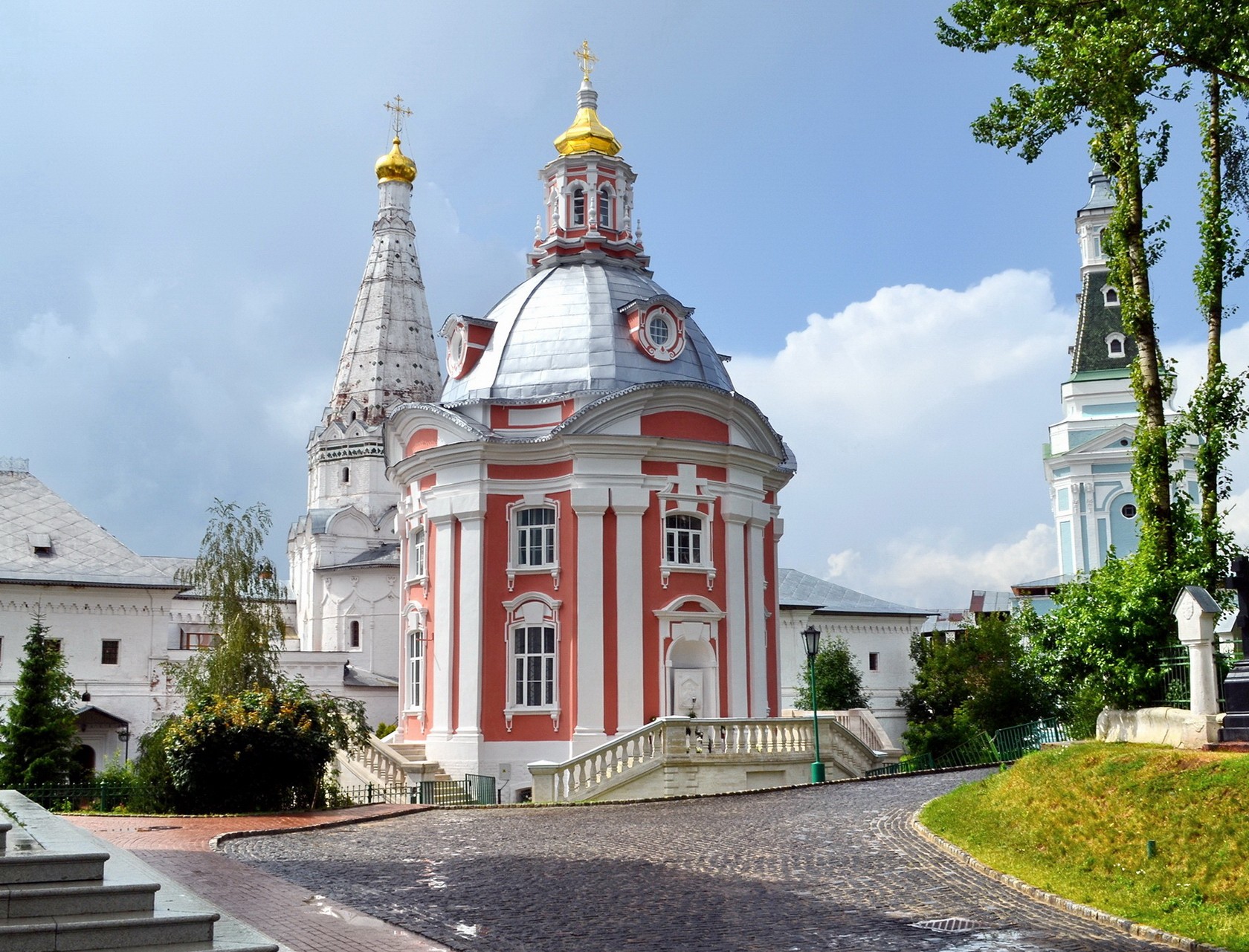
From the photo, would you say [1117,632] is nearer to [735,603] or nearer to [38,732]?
[735,603]

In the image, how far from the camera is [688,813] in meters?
19.9

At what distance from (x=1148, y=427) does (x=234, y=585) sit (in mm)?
23318

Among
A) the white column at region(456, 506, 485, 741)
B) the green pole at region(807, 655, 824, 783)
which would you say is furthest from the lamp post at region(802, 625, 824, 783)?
the white column at region(456, 506, 485, 741)

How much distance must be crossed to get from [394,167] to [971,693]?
40509 mm

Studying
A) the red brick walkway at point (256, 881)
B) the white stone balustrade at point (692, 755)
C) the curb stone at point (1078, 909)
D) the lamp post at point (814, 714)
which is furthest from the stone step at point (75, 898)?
the lamp post at point (814, 714)

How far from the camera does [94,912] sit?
8.45m

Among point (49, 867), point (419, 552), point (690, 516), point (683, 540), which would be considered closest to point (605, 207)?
point (690, 516)

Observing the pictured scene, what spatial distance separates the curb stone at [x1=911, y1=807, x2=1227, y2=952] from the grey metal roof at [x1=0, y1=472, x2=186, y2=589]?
29.8 meters

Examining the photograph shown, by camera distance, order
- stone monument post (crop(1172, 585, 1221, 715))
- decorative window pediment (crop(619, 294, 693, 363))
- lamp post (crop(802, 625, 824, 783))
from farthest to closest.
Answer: decorative window pediment (crop(619, 294, 693, 363)), lamp post (crop(802, 625, 824, 783)), stone monument post (crop(1172, 585, 1221, 715))

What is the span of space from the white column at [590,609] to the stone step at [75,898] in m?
22.3

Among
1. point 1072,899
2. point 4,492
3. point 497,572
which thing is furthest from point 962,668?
point 1072,899

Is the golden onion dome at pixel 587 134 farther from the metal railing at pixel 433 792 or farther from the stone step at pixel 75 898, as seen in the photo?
the stone step at pixel 75 898

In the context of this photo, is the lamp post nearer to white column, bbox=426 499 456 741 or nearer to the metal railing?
the metal railing

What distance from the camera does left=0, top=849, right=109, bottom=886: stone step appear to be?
27.8ft
